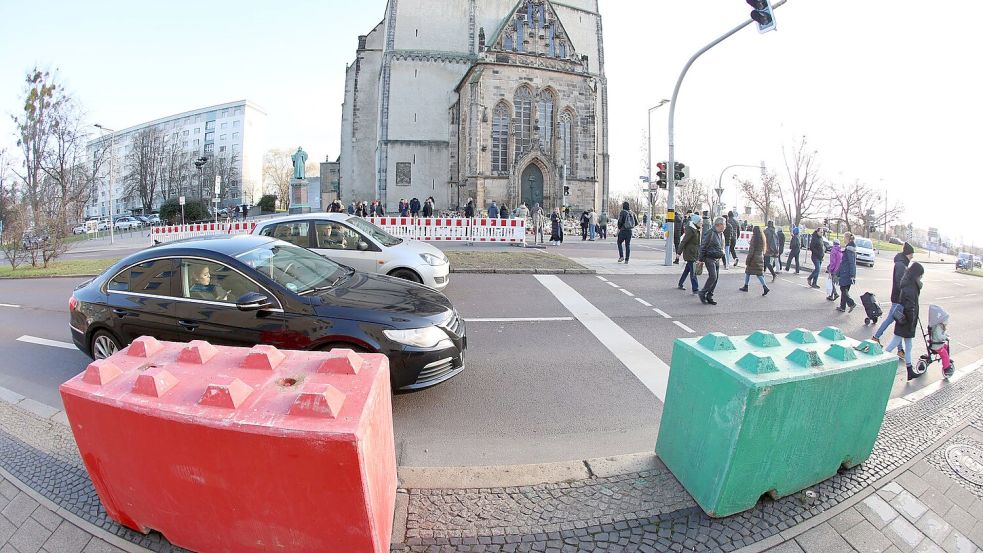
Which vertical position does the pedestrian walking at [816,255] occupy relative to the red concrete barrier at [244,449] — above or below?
above

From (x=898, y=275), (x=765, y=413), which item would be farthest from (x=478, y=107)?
(x=765, y=413)

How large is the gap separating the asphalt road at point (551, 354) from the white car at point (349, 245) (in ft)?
3.88

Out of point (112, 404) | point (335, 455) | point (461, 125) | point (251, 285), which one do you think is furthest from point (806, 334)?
point (461, 125)

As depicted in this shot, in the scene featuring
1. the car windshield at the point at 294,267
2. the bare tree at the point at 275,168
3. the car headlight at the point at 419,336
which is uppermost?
the bare tree at the point at 275,168

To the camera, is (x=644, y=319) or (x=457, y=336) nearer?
(x=457, y=336)

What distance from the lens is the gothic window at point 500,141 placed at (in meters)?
36.8

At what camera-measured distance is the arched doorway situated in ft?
121

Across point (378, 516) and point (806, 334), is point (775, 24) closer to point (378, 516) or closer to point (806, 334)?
point (806, 334)

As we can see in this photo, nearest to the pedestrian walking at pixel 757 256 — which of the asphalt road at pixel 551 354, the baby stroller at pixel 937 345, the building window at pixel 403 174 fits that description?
the asphalt road at pixel 551 354

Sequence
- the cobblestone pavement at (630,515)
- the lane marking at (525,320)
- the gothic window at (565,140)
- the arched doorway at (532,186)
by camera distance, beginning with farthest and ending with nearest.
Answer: the gothic window at (565,140) < the arched doorway at (532,186) < the lane marking at (525,320) < the cobblestone pavement at (630,515)

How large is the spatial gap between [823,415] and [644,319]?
5.61 meters

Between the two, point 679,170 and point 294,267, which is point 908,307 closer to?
point 294,267

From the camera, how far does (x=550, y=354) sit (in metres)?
6.49

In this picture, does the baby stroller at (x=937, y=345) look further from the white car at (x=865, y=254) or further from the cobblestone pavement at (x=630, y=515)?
the white car at (x=865, y=254)
